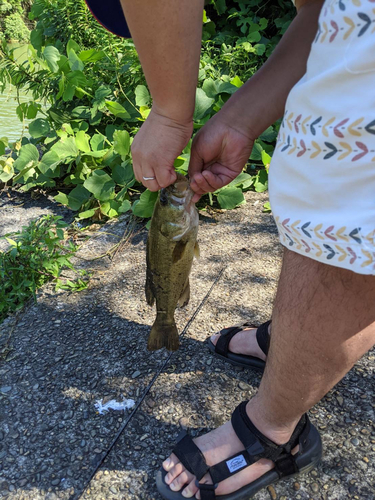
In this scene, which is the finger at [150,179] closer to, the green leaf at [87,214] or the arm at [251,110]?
the arm at [251,110]

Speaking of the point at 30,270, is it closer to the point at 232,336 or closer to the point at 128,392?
the point at 128,392

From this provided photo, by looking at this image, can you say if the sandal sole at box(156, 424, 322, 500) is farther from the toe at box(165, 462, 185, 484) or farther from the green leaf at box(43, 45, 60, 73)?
the green leaf at box(43, 45, 60, 73)

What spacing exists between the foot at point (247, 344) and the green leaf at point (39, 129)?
11.9 ft

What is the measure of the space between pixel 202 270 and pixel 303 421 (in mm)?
1747

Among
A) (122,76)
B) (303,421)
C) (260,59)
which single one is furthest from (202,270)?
(260,59)

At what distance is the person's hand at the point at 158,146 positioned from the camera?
159 centimetres

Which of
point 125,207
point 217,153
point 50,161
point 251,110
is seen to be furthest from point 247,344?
point 50,161

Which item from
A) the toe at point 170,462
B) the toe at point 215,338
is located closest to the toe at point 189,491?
the toe at point 170,462

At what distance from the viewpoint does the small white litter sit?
89.8 inches

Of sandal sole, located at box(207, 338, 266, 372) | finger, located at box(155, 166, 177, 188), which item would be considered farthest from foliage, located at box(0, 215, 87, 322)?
finger, located at box(155, 166, 177, 188)

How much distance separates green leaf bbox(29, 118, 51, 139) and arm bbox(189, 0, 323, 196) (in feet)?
11.1

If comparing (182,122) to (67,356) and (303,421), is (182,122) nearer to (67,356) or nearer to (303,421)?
(303,421)

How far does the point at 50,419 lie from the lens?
2246 mm

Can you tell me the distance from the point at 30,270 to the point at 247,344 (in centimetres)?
181
